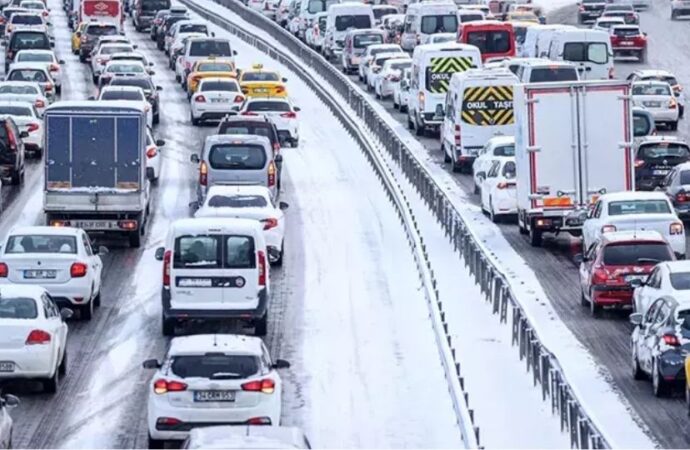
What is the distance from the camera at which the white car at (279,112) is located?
2180 inches

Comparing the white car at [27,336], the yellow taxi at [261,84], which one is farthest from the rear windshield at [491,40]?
the white car at [27,336]

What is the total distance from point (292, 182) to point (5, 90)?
41.6ft

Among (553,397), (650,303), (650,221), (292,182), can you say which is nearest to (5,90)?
(292,182)

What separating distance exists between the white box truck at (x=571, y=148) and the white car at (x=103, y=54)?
35.9 m

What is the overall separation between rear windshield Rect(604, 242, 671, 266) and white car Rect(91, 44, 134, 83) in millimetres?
43110

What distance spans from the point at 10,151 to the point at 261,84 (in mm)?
14625

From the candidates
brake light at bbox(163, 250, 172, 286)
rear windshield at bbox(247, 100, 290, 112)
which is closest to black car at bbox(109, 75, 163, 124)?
rear windshield at bbox(247, 100, 290, 112)

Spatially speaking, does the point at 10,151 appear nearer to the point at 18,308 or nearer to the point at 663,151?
the point at 663,151

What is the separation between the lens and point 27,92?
197 feet

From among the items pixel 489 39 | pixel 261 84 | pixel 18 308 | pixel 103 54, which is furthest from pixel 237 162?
pixel 103 54

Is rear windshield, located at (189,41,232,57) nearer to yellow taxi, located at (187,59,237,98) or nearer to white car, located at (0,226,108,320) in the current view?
yellow taxi, located at (187,59,237,98)

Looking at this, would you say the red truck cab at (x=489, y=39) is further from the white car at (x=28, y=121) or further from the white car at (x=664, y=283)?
the white car at (x=664, y=283)

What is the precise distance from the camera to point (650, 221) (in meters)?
36.3

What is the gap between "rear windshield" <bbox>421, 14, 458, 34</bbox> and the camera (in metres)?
75.7
